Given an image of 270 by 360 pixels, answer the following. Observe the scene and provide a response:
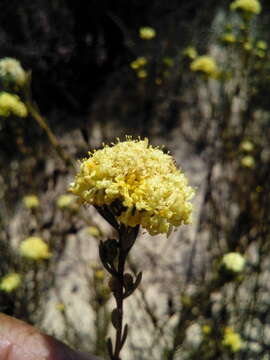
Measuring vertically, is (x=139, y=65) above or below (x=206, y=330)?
above

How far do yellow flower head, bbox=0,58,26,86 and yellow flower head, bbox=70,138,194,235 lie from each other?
56cm

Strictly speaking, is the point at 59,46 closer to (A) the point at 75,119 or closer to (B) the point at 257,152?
(A) the point at 75,119

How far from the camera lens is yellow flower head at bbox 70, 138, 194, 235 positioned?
1.97 feet

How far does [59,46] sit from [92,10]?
0.30 m

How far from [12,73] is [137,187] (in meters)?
0.70

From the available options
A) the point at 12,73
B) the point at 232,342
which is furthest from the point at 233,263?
the point at 12,73

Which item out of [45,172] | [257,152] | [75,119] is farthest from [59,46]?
[257,152]

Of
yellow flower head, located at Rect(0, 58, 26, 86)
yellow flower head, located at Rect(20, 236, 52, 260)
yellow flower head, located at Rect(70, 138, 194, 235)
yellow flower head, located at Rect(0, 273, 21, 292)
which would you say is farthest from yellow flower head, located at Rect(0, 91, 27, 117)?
yellow flower head, located at Rect(70, 138, 194, 235)

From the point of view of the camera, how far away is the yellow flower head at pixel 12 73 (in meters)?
1.11

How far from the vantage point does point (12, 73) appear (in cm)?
114

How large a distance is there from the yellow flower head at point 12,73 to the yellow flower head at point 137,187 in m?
0.56

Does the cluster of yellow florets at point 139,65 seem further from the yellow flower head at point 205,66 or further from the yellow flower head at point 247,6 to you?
the yellow flower head at point 247,6

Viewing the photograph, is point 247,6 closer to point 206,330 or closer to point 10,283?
point 206,330

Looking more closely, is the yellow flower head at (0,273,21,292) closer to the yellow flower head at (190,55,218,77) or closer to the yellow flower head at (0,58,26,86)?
the yellow flower head at (0,58,26,86)
